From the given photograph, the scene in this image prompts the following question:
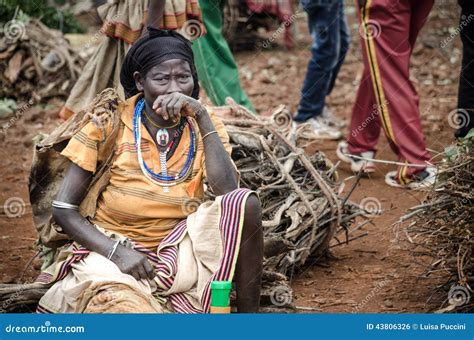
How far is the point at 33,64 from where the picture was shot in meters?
7.74

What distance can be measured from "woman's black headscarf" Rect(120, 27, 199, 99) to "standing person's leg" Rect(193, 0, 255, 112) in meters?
2.73

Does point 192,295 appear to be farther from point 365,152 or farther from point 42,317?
point 365,152

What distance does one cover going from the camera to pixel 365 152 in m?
6.04

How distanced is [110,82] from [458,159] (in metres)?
2.00

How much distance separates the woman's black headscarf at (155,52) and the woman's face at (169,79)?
0.02 meters

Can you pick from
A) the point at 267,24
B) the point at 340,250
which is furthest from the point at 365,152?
the point at 267,24

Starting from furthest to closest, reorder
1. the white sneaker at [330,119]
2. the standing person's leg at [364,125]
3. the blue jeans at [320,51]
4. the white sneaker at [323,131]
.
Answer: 1. the white sneaker at [330,119]
2. the white sneaker at [323,131]
3. the blue jeans at [320,51]
4. the standing person's leg at [364,125]

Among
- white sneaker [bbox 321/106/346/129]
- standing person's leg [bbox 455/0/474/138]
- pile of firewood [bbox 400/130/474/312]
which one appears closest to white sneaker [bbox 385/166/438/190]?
standing person's leg [bbox 455/0/474/138]

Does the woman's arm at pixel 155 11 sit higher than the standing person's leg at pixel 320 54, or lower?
Result: higher

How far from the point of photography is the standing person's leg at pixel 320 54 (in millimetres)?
6570

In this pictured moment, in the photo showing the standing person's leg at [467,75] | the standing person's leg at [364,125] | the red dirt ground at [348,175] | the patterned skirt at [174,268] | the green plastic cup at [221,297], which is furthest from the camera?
the standing person's leg at [364,125]

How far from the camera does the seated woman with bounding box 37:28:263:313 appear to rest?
3.05 metres

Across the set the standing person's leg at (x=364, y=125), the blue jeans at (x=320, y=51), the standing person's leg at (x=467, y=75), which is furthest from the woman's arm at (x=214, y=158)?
the blue jeans at (x=320, y=51)

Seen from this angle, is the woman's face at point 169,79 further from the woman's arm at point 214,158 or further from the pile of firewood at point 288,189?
the pile of firewood at point 288,189
